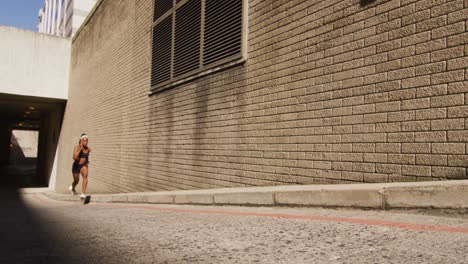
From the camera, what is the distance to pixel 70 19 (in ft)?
157

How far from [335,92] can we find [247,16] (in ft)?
8.59

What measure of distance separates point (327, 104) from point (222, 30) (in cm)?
330

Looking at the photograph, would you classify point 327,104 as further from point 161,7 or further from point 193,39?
point 161,7

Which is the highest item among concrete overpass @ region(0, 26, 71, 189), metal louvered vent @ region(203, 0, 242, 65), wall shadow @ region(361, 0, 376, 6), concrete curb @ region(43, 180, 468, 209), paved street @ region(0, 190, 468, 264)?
concrete overpass @ region(0, 26, 71, 189)

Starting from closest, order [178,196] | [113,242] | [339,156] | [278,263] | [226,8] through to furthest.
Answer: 1. [278,263]
2. [113,242]
3. [339,156]
4. [178,196]
5. [226,8]

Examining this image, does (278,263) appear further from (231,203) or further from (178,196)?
(178,196)

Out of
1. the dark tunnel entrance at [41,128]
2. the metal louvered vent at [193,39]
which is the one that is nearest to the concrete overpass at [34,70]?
the dark tunnel entrance at [41,128]

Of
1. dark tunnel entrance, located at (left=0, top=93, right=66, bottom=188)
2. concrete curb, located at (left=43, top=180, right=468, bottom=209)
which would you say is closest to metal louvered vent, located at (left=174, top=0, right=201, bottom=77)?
concrete curb, located at (left=43, top=180, right=468, bottom=209)

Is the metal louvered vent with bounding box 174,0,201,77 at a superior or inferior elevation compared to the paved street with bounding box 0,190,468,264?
superior

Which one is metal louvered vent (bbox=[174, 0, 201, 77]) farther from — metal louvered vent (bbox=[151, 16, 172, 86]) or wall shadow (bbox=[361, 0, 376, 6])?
wall shadow (bbox=[361, 0, 376, 6])

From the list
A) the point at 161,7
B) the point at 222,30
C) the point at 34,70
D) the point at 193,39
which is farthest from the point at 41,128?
the point at 222,30

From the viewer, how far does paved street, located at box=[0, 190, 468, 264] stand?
268 centimetres

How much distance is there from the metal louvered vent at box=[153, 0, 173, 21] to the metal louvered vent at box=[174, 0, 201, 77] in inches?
26.1

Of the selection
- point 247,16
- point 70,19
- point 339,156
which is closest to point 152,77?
point 247,16
